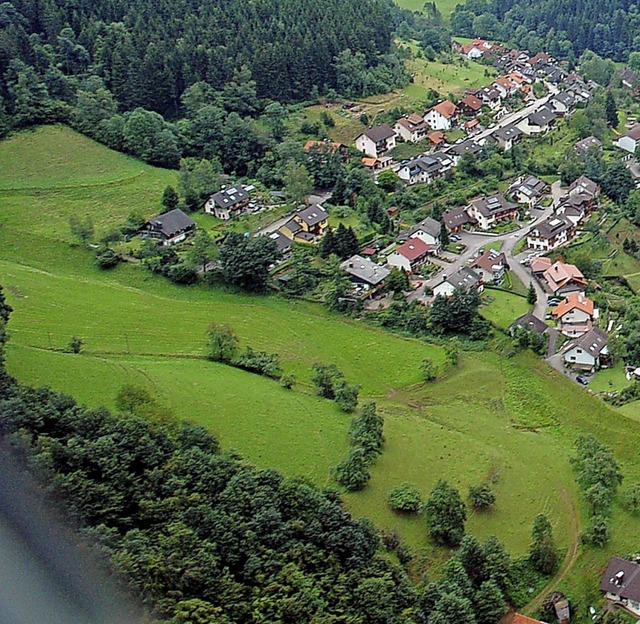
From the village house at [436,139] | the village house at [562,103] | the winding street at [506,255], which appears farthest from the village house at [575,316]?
the village house at [562,103]

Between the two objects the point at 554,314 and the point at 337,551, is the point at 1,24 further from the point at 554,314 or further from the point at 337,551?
the point at 337,551

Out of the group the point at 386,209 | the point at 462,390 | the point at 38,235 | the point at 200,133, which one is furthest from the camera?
the point at 200,133

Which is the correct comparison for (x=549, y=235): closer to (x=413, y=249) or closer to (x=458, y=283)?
(x=413, y=249)

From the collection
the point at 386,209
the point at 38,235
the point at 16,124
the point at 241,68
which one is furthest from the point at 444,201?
the point at 16,124

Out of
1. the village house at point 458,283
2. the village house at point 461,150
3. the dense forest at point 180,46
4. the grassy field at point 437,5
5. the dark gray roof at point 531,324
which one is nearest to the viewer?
the dark gray roof at point 531,324

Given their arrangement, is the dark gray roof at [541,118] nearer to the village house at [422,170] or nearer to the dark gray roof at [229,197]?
the village house at [422,170]

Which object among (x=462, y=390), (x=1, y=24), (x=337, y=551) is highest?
(x=1, y=24)
